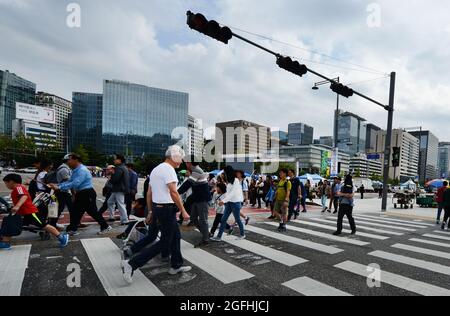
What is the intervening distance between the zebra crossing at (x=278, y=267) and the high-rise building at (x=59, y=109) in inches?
5012

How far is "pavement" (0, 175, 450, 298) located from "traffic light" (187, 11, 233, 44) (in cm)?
504

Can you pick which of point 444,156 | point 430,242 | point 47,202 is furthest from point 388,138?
point 444,156

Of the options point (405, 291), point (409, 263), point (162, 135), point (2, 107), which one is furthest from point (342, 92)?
point (2, 107)

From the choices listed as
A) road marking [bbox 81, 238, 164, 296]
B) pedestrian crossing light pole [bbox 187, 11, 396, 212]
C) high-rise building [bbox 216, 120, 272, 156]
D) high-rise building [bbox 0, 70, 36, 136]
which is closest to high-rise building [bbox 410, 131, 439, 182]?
high-rise building [bbox 216, 120, 272, 156]

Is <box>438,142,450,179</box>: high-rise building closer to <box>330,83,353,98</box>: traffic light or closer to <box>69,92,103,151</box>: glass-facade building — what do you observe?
<box>69,92,103,151</box>: glass-facade building

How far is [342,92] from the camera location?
A: 1041 cm

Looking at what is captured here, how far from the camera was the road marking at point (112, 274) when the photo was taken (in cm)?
331

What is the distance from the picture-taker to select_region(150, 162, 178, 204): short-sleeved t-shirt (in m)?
3.66

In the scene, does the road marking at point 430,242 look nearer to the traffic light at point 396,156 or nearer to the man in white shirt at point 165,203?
the man in white shirt at point 165,203

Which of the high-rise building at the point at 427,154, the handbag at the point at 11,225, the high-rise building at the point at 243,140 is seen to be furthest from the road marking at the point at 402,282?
the high-rise building at the point at 427,154

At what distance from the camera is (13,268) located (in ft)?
13.0

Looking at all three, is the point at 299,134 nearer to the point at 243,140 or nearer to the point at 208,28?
the point at 243,140

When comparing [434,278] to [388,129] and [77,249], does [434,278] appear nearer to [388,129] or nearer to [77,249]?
[77,249]

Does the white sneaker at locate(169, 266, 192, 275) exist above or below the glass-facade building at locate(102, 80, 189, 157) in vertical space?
below
